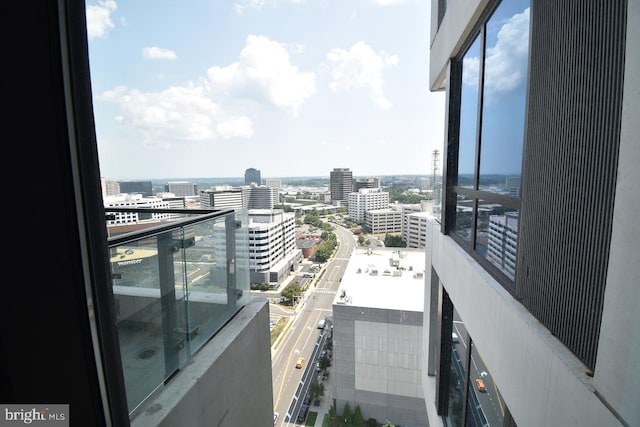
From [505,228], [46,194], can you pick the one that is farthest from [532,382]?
[46,194]

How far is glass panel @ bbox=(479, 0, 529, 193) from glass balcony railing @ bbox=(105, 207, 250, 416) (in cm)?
203

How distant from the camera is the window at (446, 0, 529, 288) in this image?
2094 millimetres

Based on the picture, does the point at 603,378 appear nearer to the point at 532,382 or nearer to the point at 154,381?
the point at 532,382

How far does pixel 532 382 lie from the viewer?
5.15 ft

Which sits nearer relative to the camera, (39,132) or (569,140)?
(39,132)

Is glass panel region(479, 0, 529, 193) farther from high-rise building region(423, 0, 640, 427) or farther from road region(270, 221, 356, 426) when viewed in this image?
road region(270, 221, 356, 426)

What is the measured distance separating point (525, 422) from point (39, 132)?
2.31m

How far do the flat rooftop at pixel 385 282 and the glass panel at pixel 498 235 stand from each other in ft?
33.7

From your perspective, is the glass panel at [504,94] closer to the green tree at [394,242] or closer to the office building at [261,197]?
the green tree at [394,242]

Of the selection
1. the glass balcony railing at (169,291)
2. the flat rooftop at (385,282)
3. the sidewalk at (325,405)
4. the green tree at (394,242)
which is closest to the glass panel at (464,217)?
the glass balcony railing at (169,291)

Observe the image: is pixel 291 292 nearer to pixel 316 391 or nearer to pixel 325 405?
pixel 316 391

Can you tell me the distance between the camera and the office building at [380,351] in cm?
1251

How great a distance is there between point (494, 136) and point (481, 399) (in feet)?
7.51

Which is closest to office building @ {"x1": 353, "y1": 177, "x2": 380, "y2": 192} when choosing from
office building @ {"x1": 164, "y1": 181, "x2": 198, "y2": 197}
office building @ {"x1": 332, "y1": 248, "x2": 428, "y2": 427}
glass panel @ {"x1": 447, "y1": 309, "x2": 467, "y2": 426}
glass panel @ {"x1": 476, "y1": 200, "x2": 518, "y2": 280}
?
office building @ {"x1": 332, "y1": 248, "x2": 428, "y2": 427}
